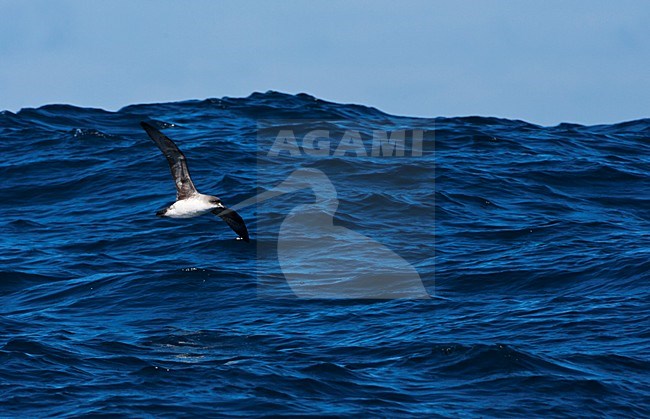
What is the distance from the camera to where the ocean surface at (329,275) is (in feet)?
62.3

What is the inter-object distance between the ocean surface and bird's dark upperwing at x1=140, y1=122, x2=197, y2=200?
333cm

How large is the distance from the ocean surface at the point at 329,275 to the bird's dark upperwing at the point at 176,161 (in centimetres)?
333

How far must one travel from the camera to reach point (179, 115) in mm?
42500

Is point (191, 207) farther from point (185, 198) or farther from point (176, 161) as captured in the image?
point (176, 161)

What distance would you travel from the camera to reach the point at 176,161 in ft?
59.8

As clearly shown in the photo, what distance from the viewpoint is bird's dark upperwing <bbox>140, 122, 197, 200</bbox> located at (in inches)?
696

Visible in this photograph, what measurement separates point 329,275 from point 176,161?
7.76 m

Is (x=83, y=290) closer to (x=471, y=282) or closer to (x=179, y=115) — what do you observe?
(x=471, y=282)

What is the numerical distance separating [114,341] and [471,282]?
7.98 meters
